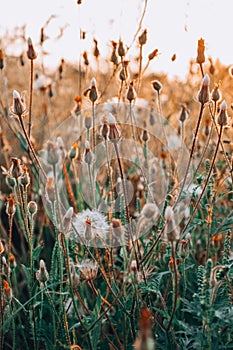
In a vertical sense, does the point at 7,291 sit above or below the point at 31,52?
below

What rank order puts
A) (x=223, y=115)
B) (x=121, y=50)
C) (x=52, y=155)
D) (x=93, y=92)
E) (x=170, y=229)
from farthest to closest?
(x=121, y=50) < (x=93, y=92) < (x=223, y=115) < (x=52, y=155) < (x=170, y=229)

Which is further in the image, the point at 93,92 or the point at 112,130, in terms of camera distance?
the point at 93,92

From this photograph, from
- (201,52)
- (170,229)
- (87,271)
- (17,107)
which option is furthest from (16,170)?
(201,52)

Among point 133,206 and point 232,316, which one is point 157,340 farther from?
point 133,206

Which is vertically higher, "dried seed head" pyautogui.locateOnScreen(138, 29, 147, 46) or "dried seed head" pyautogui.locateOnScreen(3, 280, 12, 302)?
"dried seed head" pyautogui.locateOnScreen(138, 29, 147, 46)

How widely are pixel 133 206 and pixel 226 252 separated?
34.8 inches

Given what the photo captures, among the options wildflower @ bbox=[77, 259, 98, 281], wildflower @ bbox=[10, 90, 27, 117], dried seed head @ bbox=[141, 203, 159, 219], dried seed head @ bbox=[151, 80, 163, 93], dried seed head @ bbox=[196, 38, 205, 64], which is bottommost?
wildflower @ bbox=[77, 259, 98, 281]

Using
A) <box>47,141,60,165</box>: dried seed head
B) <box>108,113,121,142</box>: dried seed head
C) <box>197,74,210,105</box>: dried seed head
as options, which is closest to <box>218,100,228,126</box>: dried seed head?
<box>197,74,210,105</box>: dried seed head

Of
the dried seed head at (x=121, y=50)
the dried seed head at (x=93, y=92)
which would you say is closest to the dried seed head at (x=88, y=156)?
the dried seed head at (x=93, y=92)

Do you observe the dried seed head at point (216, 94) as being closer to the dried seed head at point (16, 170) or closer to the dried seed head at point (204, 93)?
the dried seed head at point (204, 93)

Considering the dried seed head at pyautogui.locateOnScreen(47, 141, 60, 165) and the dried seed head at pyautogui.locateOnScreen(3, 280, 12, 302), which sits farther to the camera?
the dried seed head at pyautogui.locateOnScreen(3, 280, 12, 302)

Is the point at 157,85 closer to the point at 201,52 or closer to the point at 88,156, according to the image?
the point at 201,52

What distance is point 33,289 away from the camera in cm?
97

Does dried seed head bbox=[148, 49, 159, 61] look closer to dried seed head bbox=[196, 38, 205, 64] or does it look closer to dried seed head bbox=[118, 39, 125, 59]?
dried seed head bbox=[118, 39, 125, 59]
